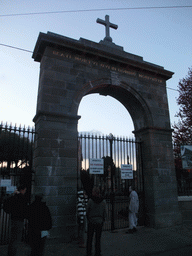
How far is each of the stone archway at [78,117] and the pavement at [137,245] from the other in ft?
2.42

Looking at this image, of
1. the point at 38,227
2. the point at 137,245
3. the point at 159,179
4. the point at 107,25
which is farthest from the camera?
the point at 107,25

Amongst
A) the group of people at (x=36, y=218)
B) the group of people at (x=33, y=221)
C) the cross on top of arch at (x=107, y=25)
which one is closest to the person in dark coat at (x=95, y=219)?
the group of people at (x=36, y=218)

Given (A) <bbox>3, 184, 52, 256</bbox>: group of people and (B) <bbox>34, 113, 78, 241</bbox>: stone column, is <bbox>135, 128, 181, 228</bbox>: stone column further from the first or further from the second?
(A) <bbox>3, 184, 52, 256</bbox>: group of people

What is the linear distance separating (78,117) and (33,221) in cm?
427

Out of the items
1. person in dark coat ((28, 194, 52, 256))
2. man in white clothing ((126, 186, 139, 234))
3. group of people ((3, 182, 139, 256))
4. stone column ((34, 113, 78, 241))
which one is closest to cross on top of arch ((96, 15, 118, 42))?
stone column ((34, 113, 78, 241))

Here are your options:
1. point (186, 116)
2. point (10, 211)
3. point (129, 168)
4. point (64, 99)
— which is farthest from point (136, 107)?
point (186, 116)

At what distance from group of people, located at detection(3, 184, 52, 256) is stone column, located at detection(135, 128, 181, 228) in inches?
217

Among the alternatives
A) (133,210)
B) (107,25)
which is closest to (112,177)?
(133,210)

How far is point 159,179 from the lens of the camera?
27.8 feet

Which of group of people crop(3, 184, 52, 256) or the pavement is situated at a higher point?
group of people crop(3, 184, 52, 256)

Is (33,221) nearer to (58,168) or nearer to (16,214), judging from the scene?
(16,214)

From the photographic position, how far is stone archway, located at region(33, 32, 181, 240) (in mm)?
6609

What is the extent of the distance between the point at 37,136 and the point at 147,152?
467 cm

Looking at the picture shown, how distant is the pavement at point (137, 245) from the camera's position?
516 centimetres
